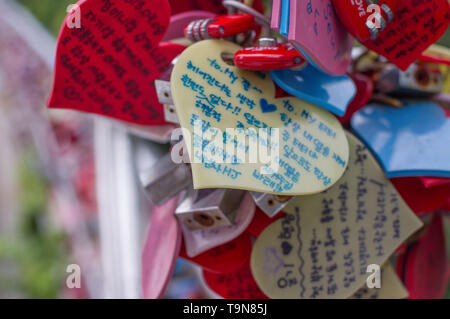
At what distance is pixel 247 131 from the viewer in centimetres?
27

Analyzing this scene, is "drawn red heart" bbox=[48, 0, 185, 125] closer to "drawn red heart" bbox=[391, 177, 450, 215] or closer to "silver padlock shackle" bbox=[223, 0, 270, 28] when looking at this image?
"silver padlock shackle" bbox=[223, 0, 270, 28]

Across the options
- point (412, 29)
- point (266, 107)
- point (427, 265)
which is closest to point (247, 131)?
point (266, 107)

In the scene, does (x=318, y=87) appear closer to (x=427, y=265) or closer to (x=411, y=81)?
(x=411, y=81)

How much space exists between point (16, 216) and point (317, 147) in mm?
2247

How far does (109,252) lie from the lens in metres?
0.60

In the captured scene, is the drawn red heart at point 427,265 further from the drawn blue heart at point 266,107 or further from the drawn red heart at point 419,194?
the drawn blue heart at point 266,107

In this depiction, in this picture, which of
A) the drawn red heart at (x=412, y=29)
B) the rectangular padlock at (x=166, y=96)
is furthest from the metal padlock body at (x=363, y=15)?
the rectangular padlock at (x=166, y=96)

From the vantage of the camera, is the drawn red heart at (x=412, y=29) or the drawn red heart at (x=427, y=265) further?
the drawn red heart at (x=427, y=265)

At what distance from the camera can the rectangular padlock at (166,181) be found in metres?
0.34

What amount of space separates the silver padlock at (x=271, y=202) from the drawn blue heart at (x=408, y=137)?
3.3 inches

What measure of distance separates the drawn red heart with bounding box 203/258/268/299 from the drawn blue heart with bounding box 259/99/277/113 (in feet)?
0.41

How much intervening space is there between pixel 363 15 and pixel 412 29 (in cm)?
5
